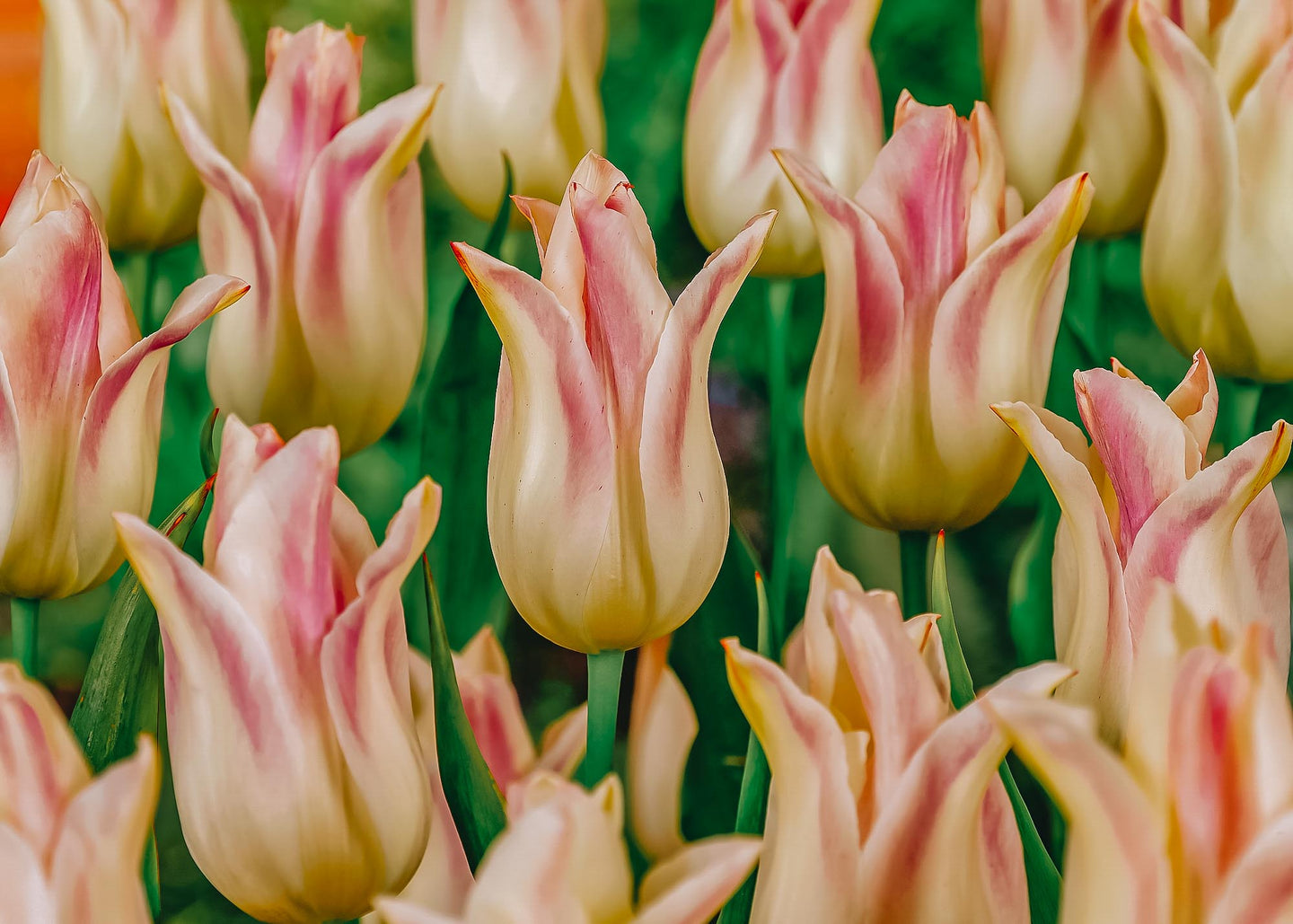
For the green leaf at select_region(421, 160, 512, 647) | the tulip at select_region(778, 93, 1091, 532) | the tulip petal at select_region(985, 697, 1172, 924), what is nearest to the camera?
the tulip petal at select_region(985, 697, 1172, 924)

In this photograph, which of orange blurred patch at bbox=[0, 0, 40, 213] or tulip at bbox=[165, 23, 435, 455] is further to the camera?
orange blurred patch at bbox=[0, 0, 40, 213]

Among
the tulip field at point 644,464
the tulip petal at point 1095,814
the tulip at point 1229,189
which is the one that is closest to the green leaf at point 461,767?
the tulip field at point 644,464

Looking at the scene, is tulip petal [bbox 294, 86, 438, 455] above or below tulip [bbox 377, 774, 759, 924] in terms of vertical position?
above

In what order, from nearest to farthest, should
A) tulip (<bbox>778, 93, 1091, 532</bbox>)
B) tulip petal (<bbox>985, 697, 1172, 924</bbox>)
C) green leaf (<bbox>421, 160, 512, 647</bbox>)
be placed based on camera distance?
tulip petal (<bbox>985, 697, 1172, 924</bbox>), tulip (<bbox>778, 93, 1091, 532</bbox>), green leaf (<bbox>421, 160, 512, 647</bbox>)

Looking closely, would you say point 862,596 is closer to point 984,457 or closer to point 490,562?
point 984,457

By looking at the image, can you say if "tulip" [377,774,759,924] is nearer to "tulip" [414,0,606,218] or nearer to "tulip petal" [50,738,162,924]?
"tulip petal" [50,738,162,924]

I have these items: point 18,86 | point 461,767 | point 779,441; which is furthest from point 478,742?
point 18,86

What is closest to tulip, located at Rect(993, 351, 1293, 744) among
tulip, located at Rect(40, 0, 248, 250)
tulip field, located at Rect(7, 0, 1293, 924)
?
tulip field, located at Rect(7, 0, 1293, 924)
